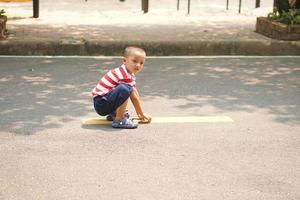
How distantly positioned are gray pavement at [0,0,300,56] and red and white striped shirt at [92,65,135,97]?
3.82m

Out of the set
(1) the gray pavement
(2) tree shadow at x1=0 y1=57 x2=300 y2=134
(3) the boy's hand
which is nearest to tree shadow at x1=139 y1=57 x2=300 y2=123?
(2) tree shadow at x1=0 y1=57 x2=300 y2=134

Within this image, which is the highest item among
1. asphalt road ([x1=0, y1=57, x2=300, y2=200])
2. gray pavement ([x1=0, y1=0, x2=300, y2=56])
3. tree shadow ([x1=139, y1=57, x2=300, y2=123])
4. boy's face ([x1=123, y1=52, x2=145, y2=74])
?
boy's face ([x1=123, y1=52, x2=145, y2=74])


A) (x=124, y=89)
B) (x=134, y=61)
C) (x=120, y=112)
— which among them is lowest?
(x=120, y=112)

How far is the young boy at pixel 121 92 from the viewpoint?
17.6 ft

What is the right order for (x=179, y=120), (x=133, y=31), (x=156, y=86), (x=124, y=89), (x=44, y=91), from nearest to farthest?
1. (x=124, y=89)
2. (x=179, y=120)
3. (x=44, y=91)
4. (x=156, y=86)
5. (x=133, y=31)

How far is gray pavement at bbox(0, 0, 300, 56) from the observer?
9250 mm

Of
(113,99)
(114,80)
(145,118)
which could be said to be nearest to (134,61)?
(114,80)

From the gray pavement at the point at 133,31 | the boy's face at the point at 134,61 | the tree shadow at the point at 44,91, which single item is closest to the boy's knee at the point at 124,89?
the boy's face at the point at 134,61

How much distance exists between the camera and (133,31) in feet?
34.9

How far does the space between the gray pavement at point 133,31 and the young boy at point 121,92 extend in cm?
384

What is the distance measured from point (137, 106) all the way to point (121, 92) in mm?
227

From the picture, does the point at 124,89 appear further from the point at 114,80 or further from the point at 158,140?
the point at 158,140

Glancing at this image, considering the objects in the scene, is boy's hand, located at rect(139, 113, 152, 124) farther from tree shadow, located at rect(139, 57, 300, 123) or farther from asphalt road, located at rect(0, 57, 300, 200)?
tree shadow, located at rect(139, 57, 300, 123)

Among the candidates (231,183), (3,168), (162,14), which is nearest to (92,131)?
(3,168)
